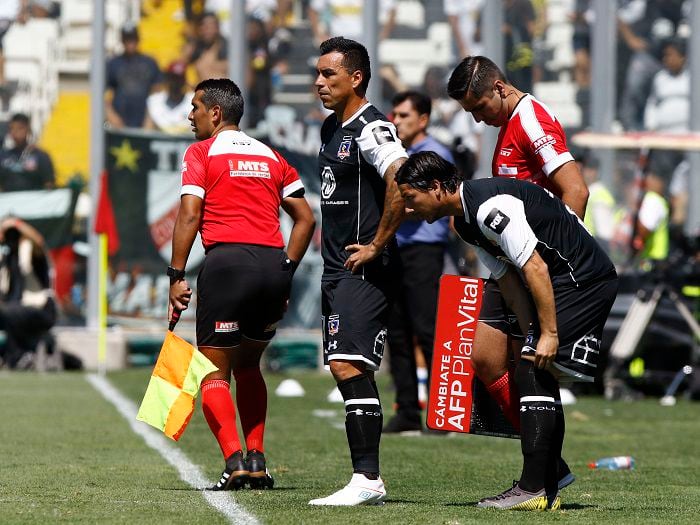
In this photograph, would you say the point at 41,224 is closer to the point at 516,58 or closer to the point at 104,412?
the point at 516,58

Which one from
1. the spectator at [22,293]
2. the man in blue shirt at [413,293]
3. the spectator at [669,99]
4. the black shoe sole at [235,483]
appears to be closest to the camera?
the black shoe sole at [235,483]

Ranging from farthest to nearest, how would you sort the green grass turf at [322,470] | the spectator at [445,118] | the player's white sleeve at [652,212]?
the spectator at [445,118] → the player's white sleeve at [652,212] → the green grass turf at [322,470]

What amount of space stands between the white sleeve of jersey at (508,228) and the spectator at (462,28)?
14.6 meters

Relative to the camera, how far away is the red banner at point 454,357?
25.3 ft

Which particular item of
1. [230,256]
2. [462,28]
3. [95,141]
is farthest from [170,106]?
[230,256]

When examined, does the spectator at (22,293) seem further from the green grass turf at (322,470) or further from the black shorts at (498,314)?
the black shorts at (498,314)

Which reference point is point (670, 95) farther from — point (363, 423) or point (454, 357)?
point (363, 423)

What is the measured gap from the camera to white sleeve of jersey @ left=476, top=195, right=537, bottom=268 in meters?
6.71

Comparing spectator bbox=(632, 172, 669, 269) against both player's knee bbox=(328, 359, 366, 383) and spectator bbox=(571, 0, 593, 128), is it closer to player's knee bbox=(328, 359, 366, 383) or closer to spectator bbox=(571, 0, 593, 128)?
spectator bbox=(571, 0, 593, 128)

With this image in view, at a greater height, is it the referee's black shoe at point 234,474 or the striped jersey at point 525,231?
the striped jersey at point 525,231

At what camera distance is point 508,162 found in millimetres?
7648

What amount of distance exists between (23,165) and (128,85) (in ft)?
5.29

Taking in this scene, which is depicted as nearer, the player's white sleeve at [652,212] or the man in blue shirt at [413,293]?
the man in blue shirt at [413,293]

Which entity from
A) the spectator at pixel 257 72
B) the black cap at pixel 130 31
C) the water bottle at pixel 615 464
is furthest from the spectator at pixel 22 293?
the water bottle at pixel 615 464
